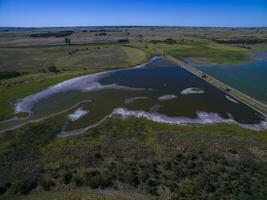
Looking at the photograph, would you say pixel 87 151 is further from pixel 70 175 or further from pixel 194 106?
pixel 194 106

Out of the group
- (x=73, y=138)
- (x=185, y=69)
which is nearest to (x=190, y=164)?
(x=73, y=138)

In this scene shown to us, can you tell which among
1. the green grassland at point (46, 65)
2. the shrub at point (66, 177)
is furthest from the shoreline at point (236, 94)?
the shrub at point (66, 177)

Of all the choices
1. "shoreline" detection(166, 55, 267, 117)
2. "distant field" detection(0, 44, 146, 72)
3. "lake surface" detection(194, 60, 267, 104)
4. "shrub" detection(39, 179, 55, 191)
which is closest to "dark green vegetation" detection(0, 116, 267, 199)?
"shrub" detection(39, 179, 55, 191)

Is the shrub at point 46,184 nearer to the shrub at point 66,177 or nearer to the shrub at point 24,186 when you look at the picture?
the shrub at point 24,186

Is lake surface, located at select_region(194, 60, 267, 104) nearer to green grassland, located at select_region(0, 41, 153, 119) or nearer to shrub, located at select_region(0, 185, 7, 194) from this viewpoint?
green grassland, located at select_region(0, 41, 153, 119)

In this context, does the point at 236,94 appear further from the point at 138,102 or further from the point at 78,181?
the point at 78,181

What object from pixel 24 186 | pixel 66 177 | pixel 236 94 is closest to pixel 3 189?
pixel 24 186
